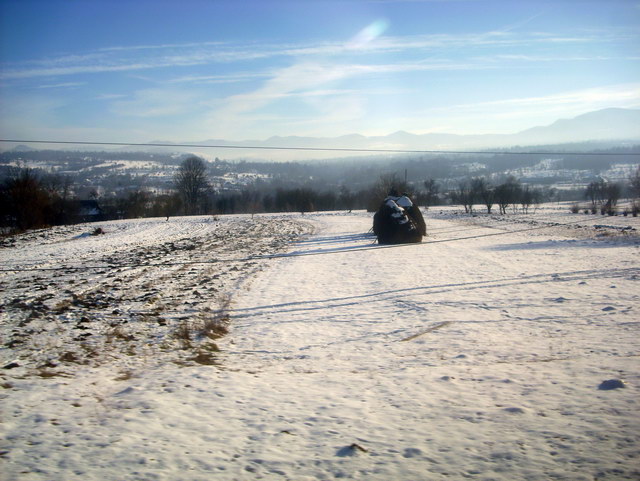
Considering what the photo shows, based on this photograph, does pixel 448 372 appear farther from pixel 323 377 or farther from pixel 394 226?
pixel 394 226

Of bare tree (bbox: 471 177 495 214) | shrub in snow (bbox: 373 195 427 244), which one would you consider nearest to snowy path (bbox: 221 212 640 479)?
shrub in snow (bbox: 373 195 427 244)

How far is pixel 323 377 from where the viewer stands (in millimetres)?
6539

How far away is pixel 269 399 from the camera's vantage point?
5.71m

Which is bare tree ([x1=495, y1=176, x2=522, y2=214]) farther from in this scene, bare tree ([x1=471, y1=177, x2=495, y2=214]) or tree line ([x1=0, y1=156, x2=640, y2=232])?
bare tree ([x1=471, y1=177, x2=495, y2=214])

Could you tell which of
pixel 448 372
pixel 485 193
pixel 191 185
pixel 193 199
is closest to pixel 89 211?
pixel 193 199

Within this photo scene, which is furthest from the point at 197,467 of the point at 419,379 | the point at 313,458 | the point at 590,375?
the point at 590,375

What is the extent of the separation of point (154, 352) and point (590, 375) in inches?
285

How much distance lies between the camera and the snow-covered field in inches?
168

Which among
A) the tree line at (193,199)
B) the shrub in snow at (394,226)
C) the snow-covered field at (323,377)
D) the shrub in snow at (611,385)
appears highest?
the tree line at (193,199)

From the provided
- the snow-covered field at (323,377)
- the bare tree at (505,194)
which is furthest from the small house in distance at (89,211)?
the bare tree at (505,194)

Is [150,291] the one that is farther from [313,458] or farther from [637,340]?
[637,340]

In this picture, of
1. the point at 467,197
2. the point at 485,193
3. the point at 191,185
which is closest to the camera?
the point at 485,193

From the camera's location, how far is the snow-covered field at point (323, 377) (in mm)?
4277

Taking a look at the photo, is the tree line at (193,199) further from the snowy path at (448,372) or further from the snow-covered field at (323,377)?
the snow-covered field at (323,377)
